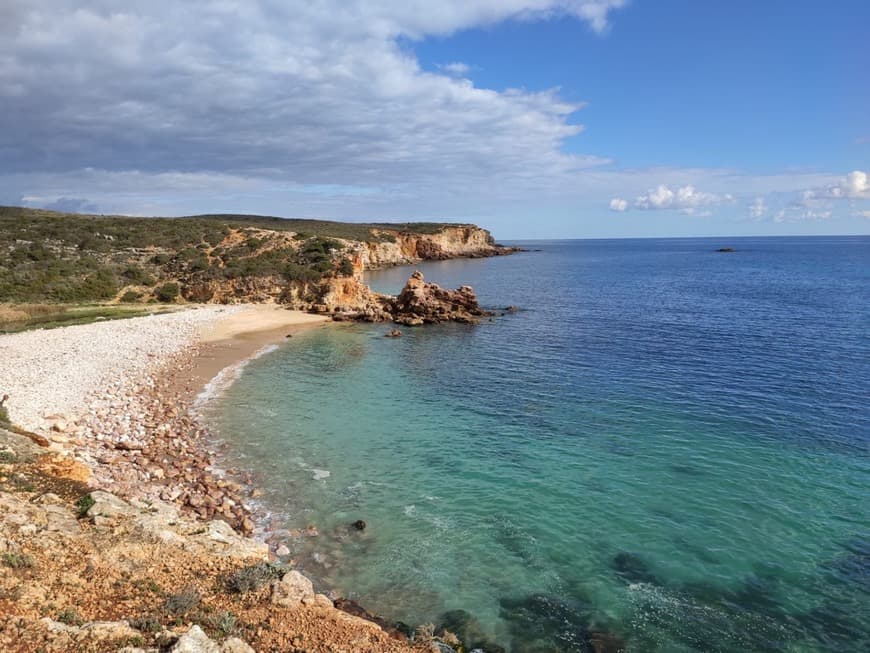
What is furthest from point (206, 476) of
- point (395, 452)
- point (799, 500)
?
point (799, 500)

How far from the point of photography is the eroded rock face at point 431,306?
52531 millimetres

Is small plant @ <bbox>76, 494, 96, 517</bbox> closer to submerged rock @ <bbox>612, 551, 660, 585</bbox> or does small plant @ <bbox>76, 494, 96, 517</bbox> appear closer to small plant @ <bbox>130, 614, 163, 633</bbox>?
small plant @ <bbox>130, 614, 163, 633</bbox>

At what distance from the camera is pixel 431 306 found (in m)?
53.2

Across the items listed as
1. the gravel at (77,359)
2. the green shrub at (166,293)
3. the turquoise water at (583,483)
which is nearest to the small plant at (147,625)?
the turquoise water at (583,483)

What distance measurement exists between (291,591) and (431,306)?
1709 inches

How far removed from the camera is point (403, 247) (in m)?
148

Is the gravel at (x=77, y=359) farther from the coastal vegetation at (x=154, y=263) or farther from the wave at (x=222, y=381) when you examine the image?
the coastal vegetation at (x=154, y=263)

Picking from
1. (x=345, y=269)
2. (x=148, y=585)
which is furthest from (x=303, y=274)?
(x=148, y=585)

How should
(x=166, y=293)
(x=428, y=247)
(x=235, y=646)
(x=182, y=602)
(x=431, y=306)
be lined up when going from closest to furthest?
(x=235, y=646), (x=182, y=602), (x=431, y=306), (x=166, y=293), (x=428, y=247)

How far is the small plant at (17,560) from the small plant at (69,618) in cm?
180

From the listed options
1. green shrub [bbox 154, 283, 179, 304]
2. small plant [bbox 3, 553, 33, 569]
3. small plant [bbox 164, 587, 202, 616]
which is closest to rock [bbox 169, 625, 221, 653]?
small plant [bbox 164, 587, 202, 616]

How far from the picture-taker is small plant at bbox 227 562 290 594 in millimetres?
10328

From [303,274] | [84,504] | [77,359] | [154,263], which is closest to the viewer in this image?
[84,504]

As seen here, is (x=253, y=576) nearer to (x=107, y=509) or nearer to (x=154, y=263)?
(x=107, y=509)
